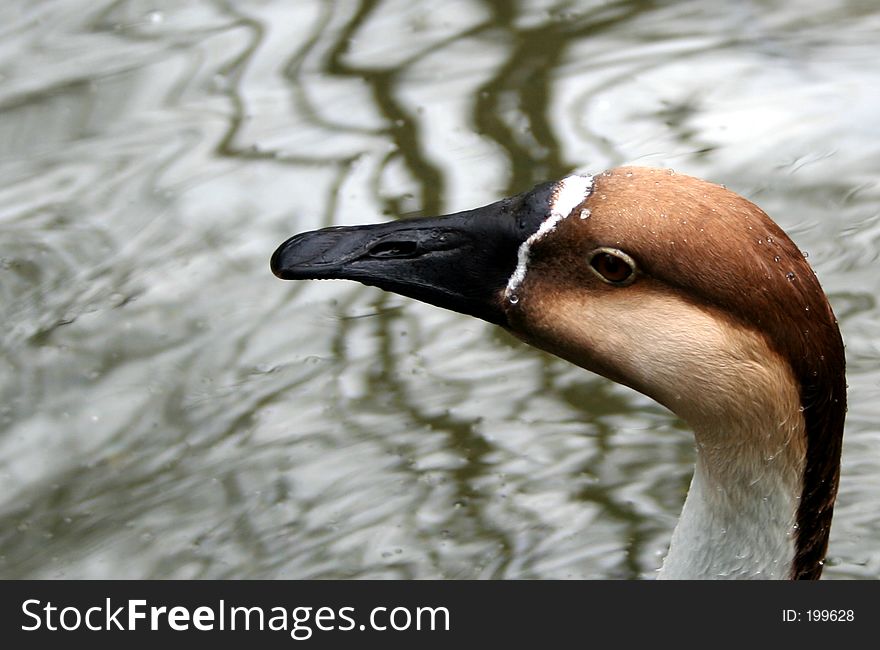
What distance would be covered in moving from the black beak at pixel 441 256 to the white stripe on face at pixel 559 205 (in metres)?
0.03

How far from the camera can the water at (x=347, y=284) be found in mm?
5500

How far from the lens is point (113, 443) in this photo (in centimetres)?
586

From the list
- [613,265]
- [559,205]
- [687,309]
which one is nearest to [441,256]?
[559,205]

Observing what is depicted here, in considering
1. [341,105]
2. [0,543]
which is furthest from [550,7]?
[0,543]

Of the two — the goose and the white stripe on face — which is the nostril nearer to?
the goose

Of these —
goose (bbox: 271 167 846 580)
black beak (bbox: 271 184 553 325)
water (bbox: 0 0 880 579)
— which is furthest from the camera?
water (bbox: 0 0 880 579)

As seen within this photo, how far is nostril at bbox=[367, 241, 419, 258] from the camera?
396 cm

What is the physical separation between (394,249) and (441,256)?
0.44ft

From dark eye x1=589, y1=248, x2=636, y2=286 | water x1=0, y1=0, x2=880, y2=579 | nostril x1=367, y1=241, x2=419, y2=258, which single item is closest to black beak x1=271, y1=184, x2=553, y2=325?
nostril x1=367, y1=241, x2=419, y2=258

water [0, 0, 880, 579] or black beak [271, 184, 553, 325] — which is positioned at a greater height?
black beak [271, 184, 553, 325]

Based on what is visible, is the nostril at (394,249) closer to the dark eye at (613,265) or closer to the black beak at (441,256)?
the black beak at (441,256)

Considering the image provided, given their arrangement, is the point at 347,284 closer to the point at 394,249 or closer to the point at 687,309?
the point at 394,249

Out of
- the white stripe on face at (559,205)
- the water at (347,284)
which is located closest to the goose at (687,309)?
the white stripe on face at (559,205)

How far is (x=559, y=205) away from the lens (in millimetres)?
3846
